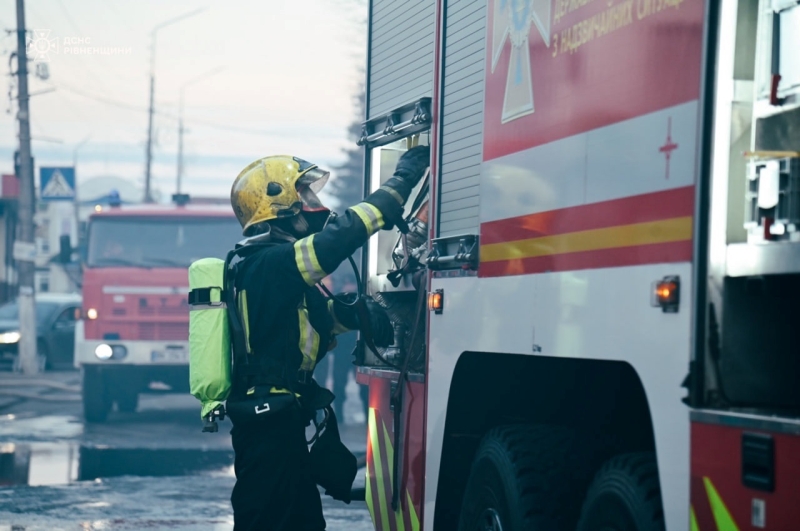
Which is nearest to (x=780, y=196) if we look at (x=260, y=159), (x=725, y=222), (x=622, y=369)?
(x=725, y=222)

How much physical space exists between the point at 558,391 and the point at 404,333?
119 cm

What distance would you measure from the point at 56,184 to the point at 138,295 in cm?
984

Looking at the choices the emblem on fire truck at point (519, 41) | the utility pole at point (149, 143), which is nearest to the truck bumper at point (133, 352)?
the emblem on fire truck at point (519, 41)

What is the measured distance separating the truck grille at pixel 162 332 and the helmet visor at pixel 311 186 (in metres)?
9.75

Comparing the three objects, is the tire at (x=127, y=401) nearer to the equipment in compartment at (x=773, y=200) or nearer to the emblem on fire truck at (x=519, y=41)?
the emblem on fire truck at (x=519, y=41)

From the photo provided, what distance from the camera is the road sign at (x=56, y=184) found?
79.3ft

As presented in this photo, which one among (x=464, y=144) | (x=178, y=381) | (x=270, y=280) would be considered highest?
(x=464, y=144)

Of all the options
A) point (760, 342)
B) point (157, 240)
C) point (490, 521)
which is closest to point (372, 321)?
point (490, 521)

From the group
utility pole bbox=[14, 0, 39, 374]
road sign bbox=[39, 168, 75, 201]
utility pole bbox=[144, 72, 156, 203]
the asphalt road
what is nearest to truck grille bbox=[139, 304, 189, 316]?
the asphalt road

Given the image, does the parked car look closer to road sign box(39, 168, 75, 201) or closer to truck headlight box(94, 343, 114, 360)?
road sign box(39, 168, 75, 201)

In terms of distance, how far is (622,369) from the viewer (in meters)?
3.79

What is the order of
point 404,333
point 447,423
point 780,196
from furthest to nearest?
1. point 404,333
2. point 447,423
3. point 780,196

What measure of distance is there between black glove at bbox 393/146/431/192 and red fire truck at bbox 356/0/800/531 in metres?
0.11

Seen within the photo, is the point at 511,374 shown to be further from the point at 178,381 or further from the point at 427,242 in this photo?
the point at 178,381
